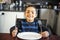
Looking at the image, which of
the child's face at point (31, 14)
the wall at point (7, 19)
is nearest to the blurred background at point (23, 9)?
the wall at point (7, 19)

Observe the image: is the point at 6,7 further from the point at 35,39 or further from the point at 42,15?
the point at 35,39

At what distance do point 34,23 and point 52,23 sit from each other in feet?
5.89

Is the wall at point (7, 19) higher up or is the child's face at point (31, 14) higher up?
the child's face at point (31, 14)

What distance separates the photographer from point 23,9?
2867 millimetres

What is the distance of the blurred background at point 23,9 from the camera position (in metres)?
2.72

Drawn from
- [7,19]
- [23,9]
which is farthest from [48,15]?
[7,19]

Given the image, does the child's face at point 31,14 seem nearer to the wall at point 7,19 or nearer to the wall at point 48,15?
the wall at point 7,19

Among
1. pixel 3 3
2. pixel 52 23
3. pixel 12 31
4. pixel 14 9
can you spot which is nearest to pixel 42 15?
pixel 52 23

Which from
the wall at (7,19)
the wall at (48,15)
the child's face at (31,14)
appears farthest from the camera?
the wall at (48,15)

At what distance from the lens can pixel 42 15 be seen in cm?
304

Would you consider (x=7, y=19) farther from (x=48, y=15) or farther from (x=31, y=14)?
(x=31, y=14)

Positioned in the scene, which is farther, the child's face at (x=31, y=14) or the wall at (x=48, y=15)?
the wall at (x=48, y=15)

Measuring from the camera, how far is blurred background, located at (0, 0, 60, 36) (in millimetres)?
2723

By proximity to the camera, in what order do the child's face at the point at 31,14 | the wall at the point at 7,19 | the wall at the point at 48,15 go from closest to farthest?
the child's face at the point at 31,14
the wall at the point at 7,19
the wall at the point at 48,15
